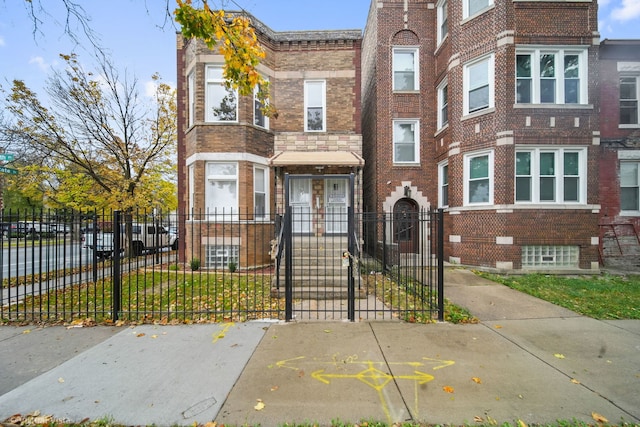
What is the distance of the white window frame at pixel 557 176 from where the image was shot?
9.06 metres

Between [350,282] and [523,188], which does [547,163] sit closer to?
[523,188]

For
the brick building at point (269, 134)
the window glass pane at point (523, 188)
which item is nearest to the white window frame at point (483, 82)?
the window glass pane at point (523, 188)

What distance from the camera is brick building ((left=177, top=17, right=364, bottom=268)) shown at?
9.78m

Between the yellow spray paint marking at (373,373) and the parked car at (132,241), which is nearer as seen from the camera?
the yellow spray paint marking at (373,373)

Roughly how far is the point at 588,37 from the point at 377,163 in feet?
26.9

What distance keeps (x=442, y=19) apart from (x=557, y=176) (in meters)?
7.86

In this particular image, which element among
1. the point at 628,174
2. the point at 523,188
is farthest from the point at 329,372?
the point at 628,174

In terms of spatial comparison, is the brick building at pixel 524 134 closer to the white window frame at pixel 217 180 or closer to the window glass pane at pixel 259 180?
the window glass pane at pixel 259 180

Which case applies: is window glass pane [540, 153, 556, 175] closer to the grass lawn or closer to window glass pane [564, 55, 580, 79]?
window glass pane [564, 55, 580, 79]

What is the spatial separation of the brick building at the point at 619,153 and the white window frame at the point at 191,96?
15.9 metres

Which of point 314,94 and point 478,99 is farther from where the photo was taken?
point 314,94

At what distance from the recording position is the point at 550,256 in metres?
9.07

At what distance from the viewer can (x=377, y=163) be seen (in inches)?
462

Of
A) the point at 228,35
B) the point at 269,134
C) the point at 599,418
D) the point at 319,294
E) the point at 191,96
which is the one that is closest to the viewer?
the point at 599,418
